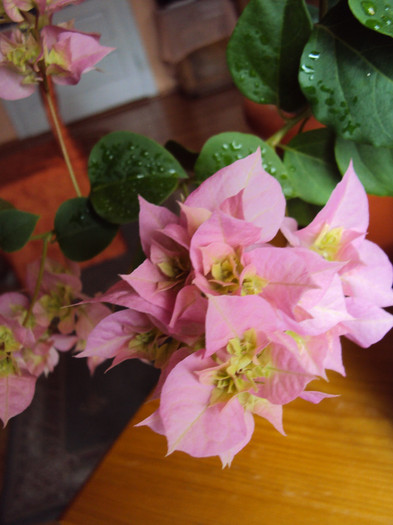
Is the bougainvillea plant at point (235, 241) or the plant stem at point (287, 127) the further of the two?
the plant stem at point (287, 127)

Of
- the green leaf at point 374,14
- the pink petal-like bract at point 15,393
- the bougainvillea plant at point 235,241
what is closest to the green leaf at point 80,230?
the bougainvillea plant at point 235,241

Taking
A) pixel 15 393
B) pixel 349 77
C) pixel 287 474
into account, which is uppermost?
pixel 349 77

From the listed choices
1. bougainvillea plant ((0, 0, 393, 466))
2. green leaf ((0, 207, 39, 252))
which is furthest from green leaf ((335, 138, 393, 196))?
green leaf ((0, 207, 39, 252))

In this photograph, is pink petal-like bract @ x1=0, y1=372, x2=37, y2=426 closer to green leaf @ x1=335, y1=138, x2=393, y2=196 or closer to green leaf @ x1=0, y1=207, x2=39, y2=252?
green leaf @ x1=0, y1=207, x2=39, y2=252

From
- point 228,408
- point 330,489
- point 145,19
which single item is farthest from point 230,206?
point 145,19

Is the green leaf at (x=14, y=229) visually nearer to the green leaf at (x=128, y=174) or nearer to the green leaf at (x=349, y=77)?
the green leaf at (x=128, y=174)

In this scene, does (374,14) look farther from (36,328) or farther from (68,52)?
(36,328)

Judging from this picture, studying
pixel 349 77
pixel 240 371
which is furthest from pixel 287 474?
pixel 349 77
